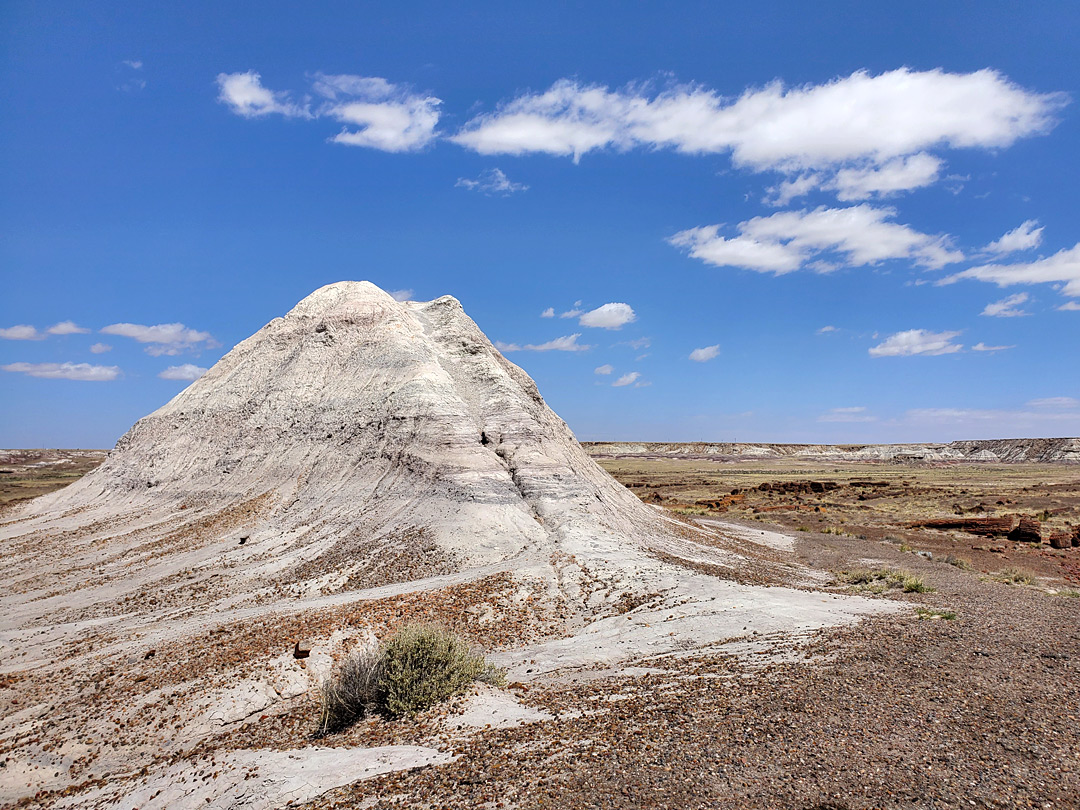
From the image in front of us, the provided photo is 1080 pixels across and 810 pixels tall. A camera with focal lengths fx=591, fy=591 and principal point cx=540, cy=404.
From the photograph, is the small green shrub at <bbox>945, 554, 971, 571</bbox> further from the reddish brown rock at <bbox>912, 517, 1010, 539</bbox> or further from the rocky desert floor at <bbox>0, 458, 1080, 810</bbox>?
the reddish brown rock at <bbox>912, 517, 1010, 539</bbox>

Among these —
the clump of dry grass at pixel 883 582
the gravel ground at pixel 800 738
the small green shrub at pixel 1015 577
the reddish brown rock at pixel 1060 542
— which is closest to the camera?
the gravel ground at pixel 800 738

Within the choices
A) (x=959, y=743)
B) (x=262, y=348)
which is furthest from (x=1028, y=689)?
(x=262, y=348)

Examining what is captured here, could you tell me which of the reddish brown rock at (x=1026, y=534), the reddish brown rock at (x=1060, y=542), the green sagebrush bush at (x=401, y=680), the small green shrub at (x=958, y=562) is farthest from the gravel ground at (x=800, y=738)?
the reddish brown rock at (x=1026, y=534)

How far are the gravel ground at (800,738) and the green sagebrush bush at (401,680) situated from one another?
4.25 feet

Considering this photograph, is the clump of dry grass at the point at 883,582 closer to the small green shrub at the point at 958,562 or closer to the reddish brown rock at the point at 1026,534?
the small green shrub at the point at 958,562

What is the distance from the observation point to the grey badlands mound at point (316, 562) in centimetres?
982

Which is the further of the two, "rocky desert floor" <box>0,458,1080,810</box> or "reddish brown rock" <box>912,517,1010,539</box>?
"reddish brown rock" <box>912,517,1010,539</box>

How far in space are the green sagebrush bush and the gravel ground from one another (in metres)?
1.30

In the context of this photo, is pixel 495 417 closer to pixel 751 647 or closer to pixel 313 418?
pixel 313 418

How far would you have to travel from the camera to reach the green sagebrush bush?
875 centimetres

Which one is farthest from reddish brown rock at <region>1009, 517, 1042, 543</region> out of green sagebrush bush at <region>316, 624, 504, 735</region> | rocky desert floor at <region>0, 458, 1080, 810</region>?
green sagebrush bush at <region>316, 624, 504, 735</region>

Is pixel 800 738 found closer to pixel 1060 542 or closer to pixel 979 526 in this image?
pixel 1060 542

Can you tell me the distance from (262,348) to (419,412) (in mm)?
12978

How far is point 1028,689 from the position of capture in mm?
7887
